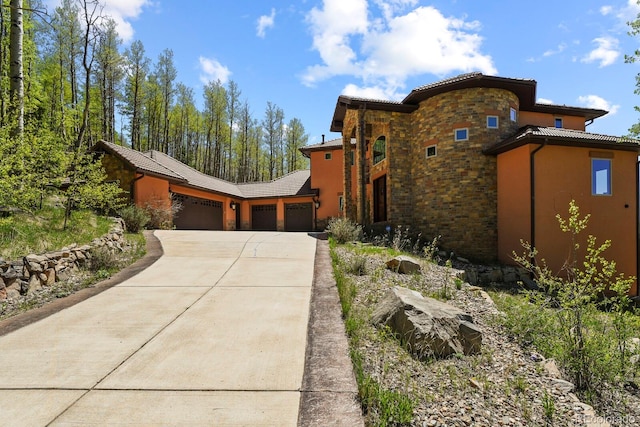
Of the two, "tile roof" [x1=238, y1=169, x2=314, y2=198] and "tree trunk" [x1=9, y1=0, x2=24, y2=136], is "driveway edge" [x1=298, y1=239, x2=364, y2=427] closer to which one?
"tree trunk" [x1=9, y1=0, x2=24, y2=136]

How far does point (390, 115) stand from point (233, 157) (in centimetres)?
2682

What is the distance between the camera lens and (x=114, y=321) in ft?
14.1

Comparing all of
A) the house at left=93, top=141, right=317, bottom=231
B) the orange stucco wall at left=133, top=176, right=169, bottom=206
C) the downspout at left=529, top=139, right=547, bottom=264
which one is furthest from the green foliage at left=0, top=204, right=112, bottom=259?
the downspout at left=529, top=139, right=547, bottom=264

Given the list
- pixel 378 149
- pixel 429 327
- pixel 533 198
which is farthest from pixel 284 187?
pixel 429 327

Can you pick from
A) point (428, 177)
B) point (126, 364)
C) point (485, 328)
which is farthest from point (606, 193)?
point (126, 364)

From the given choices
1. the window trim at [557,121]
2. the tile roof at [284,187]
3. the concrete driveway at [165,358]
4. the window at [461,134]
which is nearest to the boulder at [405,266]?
the concrete driveway at [165,358]

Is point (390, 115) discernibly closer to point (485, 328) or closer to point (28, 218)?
point (485, 328)

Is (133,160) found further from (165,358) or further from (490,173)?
(490,173)

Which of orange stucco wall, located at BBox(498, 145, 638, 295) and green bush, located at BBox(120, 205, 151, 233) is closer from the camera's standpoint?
orange stucco wall, located at BBox(498, 145, 638, 295)

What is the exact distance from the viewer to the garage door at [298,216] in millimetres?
21516

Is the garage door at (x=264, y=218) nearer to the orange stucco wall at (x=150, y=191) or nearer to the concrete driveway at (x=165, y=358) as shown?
the orange stucco wall at (x=150, y=191)

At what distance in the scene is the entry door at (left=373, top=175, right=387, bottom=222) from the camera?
48.4 feet

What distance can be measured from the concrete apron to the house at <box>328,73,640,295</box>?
812cm

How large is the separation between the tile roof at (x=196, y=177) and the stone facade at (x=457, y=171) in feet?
30.8
